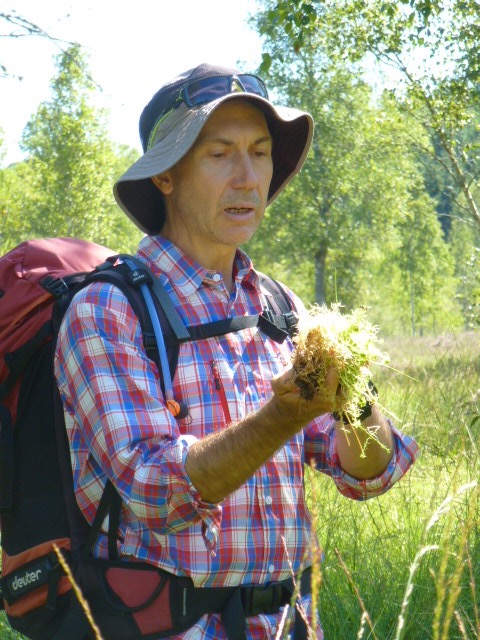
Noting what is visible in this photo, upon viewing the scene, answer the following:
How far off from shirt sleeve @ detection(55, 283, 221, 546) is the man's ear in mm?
616

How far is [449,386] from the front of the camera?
7457 mm

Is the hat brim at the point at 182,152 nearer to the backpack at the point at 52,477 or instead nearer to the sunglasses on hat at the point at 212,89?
the sunglasses on hat at the point at 212,89

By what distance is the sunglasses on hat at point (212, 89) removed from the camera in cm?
278

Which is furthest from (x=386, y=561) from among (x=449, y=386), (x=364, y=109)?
(x=364, y=109)

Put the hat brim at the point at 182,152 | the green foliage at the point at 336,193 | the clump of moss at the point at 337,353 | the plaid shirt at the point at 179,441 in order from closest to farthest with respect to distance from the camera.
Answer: the clump of moss at the point at 337,353, the plaid shirt at the point at 179,441, the hat brim at the point at 182,152, the green foliage at the point at 336,193

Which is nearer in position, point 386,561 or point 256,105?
point 256,105

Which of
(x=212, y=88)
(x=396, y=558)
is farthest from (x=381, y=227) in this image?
(x=212, y=88)

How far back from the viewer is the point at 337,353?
7.27 ft

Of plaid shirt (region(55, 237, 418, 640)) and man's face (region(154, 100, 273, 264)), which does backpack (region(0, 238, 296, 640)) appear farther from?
man's face (region(154, 100, 273, 264))

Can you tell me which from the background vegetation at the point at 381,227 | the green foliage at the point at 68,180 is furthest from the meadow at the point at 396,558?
the green foliage at the point at 68,180

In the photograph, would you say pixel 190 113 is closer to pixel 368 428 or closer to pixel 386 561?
pixel 368 428

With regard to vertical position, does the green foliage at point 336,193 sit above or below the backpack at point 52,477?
above

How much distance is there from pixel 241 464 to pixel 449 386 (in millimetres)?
5537

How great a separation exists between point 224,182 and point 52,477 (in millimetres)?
1002
